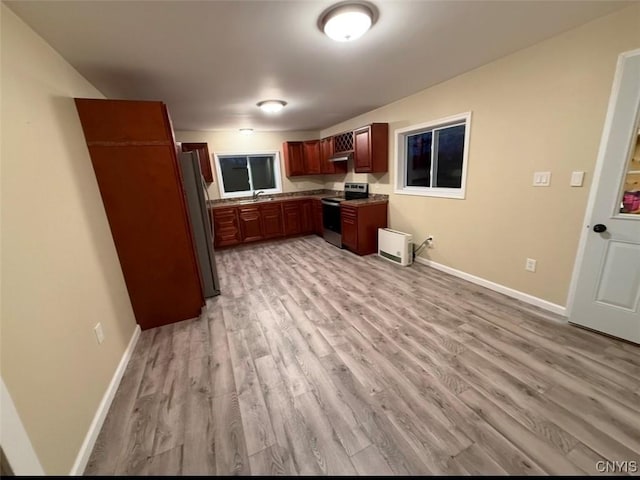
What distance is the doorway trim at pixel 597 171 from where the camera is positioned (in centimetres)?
176

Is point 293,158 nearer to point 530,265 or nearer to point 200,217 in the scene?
point 200,217

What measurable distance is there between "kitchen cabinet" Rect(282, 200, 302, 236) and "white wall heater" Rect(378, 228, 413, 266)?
7.02ft

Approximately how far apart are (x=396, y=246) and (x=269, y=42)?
113 inches

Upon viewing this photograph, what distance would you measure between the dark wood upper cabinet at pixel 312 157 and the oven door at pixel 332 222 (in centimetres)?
103

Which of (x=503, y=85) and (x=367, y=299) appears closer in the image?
(x=503, y=85)

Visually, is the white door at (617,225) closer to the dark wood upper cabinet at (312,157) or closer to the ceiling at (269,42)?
the ceiling at (269,42)

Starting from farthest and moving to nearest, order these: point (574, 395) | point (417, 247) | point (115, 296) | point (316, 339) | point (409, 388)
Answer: point (417, 247) < point (316, 339) < point (115, 296) < point (409, 388) < point (574, 395)

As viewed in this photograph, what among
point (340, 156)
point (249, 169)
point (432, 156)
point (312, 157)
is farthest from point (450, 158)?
point (249, 169)

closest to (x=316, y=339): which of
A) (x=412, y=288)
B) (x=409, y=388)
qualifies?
(x=409, y=388)

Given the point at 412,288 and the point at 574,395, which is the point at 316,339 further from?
the point at 574,395

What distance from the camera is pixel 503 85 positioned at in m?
2.44

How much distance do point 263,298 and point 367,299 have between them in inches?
48.1

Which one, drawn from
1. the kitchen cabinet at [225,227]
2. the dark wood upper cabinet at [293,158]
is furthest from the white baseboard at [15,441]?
the dark wood upper cabinet at [293,158]

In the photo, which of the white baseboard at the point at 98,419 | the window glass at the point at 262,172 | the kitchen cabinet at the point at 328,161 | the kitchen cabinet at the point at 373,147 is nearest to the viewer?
the white baseboard at the point at 98,419
